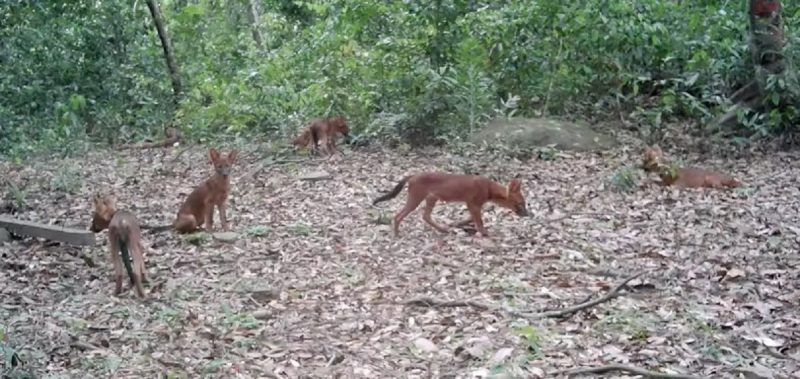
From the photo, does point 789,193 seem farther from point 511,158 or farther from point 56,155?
point 56,155

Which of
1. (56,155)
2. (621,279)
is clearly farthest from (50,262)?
(56,155)

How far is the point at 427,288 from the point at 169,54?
11.7m

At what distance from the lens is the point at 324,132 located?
1247cm

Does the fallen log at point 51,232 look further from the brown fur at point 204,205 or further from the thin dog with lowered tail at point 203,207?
the brown fur at point 204,205

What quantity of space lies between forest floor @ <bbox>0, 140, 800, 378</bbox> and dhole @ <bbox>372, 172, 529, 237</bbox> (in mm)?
204

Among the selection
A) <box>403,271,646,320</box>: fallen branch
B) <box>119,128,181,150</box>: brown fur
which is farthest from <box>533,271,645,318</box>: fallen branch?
<box>119,128,181,150</box>: brown fur

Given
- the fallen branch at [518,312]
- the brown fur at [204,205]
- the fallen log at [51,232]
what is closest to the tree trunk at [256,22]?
the brown fur at [204,205]

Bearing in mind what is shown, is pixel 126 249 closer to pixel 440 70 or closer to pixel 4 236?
pixel 4 236

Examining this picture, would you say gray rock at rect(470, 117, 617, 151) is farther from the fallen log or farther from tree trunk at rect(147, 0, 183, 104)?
tree trunk at rect(147, 0, 183, 104)

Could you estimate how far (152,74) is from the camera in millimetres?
17484

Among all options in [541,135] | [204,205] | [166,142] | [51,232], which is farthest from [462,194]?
[166,142]

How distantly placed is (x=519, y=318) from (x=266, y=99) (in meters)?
9.13

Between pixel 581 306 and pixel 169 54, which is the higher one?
pixel 169 54

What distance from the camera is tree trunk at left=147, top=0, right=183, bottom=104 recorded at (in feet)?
53.6
